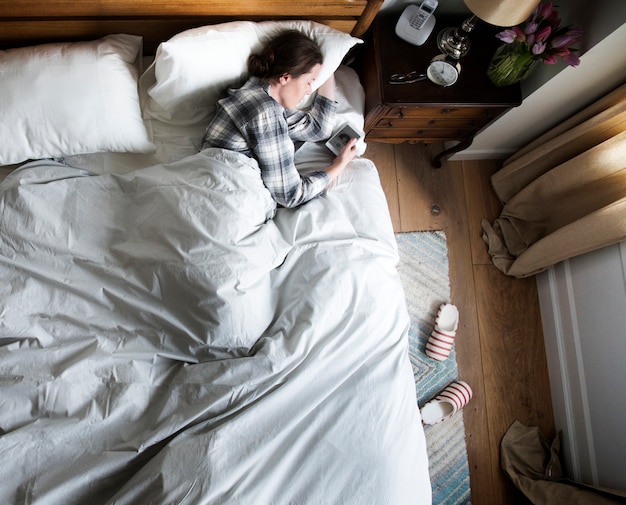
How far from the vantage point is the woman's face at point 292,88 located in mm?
1412

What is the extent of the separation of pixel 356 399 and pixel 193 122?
0.97m

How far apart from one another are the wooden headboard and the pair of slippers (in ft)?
3.62

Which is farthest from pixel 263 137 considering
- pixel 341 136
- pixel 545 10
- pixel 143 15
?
pixel 545 10

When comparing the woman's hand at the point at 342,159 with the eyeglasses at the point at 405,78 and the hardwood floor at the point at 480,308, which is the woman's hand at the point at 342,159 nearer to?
the eyeglasses at the point at 405,78

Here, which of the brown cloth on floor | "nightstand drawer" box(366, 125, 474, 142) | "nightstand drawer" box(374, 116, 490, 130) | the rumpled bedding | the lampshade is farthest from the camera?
"nightstand drawer" box(366, 125, 474, 142)

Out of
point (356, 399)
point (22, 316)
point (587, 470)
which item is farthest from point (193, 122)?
point (587, 470)

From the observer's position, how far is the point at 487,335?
1.89 metres

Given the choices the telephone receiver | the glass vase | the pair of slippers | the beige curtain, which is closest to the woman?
the telephone receiver

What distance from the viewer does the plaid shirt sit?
136 centimetres

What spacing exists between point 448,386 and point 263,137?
3.83ft

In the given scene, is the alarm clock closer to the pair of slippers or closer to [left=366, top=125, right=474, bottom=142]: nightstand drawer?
[left=366, top=125, right=474, bottom=142]: nightstand drawer

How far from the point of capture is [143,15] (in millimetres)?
1356

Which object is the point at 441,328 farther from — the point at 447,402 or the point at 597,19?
the point at 597,19

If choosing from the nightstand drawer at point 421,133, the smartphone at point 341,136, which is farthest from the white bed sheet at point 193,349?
the nightstand drawer at point 421,133
